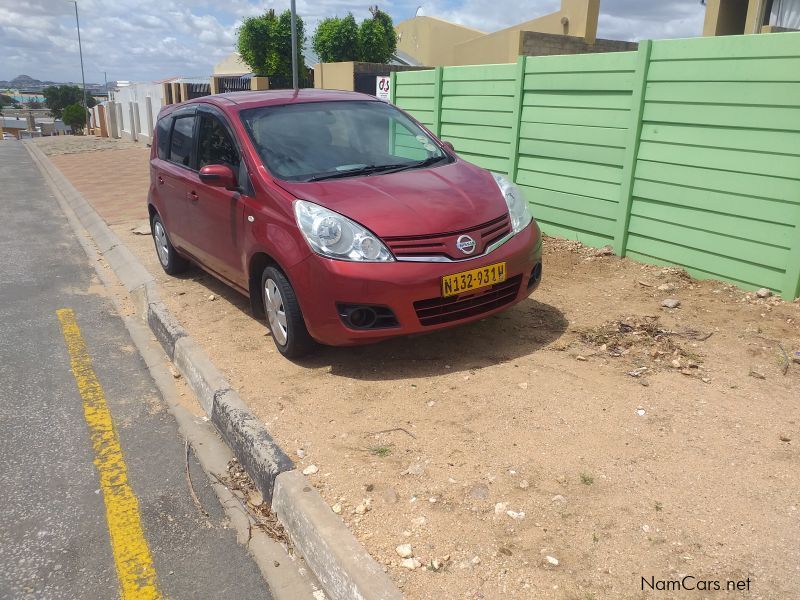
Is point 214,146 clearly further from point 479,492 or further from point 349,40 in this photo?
point 349,40

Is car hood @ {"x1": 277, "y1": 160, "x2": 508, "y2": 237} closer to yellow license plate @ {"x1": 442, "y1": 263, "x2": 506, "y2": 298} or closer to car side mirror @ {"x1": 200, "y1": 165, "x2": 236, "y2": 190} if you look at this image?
yellow license plate @ {"x1": 442, "y1": 263, "x2": 506, "y2": 298}

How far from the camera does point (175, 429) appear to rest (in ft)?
12.8

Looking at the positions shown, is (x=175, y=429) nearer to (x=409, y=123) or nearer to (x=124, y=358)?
(x=124, y=358)

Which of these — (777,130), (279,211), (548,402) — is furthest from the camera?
(777,130)

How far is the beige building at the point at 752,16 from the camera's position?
10.8 metres

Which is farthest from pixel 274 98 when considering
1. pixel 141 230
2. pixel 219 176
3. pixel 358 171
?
pixel 141 230

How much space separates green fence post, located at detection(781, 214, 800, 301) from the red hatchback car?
2.00 metres

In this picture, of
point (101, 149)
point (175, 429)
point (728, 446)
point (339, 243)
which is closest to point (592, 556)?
point (728, 446)

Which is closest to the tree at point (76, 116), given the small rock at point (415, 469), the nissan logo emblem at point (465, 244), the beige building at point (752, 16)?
the beige building at point (752, 16)

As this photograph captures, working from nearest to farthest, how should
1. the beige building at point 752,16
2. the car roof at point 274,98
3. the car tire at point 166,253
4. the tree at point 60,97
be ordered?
the car roof at point 274,98 < the car tire at point 166,253 < the beige building at point 752,16 < the tree at point 60,97

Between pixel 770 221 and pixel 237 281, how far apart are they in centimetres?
414

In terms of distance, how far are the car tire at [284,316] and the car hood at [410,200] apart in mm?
586

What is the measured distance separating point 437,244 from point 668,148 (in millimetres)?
3000

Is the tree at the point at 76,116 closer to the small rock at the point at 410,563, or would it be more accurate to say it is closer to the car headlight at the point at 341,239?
the car headlight at the point at 341,239
